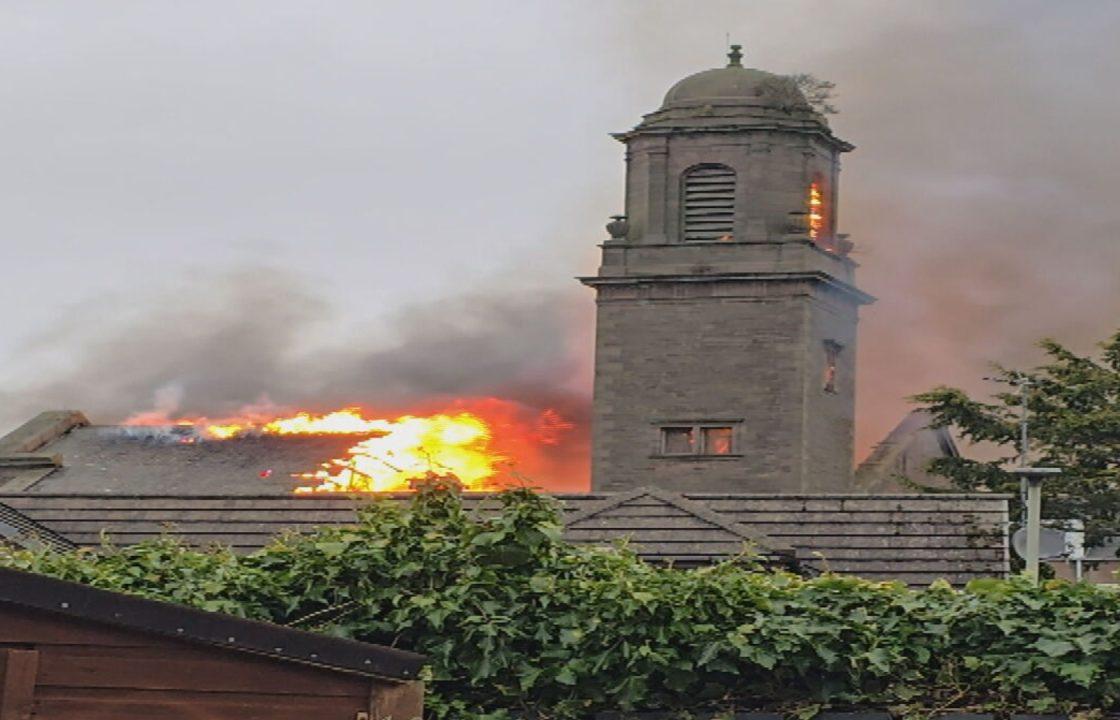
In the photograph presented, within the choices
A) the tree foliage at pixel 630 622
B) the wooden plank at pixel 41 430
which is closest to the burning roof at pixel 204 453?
the wooden plank at pixel 41 430

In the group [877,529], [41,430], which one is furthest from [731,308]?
[877,529]

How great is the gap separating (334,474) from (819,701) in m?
61.3

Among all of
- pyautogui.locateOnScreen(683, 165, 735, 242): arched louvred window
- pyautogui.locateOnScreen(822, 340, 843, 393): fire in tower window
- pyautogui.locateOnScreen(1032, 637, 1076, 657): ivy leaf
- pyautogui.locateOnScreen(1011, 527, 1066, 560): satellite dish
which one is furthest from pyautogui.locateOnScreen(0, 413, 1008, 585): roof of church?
pyautogui.locateOnScreen(822, 340, 843, 393): fire in tower window

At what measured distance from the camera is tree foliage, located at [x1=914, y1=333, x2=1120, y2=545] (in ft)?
240

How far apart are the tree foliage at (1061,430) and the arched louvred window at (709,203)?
18565 mm

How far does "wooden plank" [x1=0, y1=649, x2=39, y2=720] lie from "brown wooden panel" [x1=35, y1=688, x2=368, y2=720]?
9cm

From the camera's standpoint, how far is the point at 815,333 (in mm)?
94062

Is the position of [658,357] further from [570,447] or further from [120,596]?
[120,596]

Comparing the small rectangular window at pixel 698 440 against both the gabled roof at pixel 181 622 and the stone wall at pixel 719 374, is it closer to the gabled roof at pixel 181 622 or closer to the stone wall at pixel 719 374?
the stone wall at pixel 719 374

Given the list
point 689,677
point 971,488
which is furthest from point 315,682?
point 971,488

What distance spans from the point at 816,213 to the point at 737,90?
17.7 ft

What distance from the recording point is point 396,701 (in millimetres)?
16562

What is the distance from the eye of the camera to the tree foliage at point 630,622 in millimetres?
16938

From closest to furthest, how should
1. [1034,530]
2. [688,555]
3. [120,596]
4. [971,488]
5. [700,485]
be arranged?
1. [120,596]
2. [1034,530]
3. [688,555]
4. [971,488]
5. [700,485]
